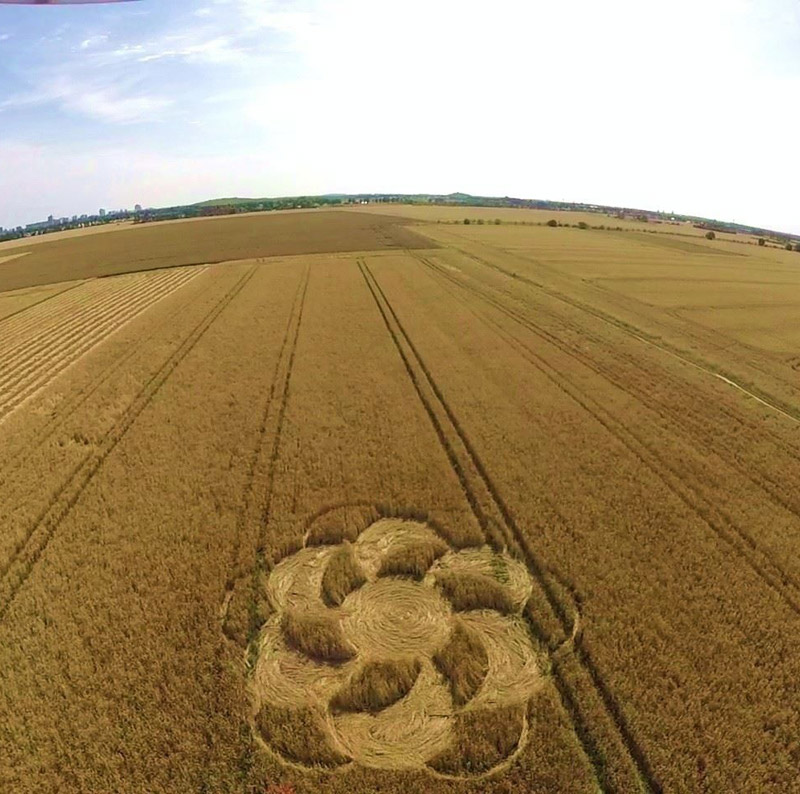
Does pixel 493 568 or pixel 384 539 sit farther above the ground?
pixel 384 539

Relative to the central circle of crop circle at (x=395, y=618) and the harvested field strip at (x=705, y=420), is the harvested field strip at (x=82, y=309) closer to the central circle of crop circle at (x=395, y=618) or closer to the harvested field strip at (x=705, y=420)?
the central circle of crop circle at (x=395, y=618)

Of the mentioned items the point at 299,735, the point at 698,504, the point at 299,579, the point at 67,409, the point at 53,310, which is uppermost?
the point at 53,310

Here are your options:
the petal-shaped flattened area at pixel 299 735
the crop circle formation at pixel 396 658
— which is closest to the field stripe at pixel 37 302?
the crop circle formation at pixel 396 658

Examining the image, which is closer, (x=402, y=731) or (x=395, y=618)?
(x=402, y=731)

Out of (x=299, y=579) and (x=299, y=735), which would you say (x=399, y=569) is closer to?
(x=299, y=579)

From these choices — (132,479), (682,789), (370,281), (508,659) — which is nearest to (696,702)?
(682,789)

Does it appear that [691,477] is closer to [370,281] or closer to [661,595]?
[661,595]

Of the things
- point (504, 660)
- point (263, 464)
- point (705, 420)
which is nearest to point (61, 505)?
point (263, 464)
